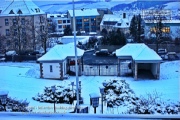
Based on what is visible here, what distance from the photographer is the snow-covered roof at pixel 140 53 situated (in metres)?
4.00

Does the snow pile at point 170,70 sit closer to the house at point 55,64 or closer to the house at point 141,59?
the house at point 141,59

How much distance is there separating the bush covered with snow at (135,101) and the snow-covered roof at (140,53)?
31.8 inches

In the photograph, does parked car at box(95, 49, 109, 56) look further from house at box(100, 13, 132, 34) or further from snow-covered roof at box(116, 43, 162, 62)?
house at box(100, 13, 132, 34)

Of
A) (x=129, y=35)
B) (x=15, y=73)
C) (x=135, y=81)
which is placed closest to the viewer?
(x=135, y=81)

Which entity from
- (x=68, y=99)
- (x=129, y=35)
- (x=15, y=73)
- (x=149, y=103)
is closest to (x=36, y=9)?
(x=129, y=35)

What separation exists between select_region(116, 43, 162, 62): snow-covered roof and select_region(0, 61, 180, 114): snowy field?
293 millimetres

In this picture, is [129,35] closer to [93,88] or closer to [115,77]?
[115,77]

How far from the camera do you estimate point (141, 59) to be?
157 inches

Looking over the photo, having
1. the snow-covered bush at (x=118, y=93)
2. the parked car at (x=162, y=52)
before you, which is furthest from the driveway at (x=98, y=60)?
the snow-covered bush at (x=118, y=93)

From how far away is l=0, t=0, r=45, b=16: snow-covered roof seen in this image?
6555 mm

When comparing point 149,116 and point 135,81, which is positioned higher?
point 149,116

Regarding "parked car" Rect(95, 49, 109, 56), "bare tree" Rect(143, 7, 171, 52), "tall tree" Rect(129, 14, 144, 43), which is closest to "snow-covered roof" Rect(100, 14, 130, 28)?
"tall tree" Rect(129, 14, 144, 43)

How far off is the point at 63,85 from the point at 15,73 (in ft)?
3.53

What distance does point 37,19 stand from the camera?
6.74 meters
